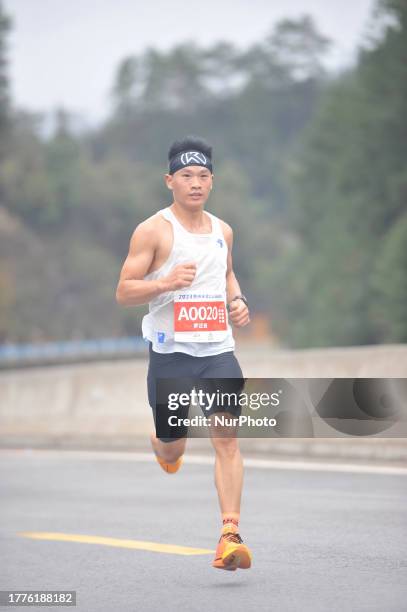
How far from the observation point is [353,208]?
249ft

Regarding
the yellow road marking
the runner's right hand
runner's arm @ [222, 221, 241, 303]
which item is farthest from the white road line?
the runner's right hand

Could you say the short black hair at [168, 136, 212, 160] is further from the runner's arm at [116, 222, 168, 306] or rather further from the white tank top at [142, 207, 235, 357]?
the runner's arm at [116, 222, 168, 306]

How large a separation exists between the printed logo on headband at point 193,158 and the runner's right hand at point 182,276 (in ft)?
2.00

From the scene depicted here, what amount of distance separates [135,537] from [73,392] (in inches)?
457

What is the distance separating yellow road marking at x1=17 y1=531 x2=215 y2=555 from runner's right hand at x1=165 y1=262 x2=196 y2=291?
1919 millimetres

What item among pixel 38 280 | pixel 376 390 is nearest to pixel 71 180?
pixel 38 280

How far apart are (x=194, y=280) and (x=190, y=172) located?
554 millimetres

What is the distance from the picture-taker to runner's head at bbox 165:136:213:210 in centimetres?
803

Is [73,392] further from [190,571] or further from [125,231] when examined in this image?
[125,231]

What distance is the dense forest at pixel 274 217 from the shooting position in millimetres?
74875

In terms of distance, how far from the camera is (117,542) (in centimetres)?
967

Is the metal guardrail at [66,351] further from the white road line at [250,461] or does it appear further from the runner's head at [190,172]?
the runner's head at [190,172]

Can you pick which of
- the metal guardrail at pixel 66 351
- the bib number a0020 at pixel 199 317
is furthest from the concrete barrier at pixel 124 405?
the metal guardrail at pixel 66 351

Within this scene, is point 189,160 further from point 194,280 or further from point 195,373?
point 195,373
